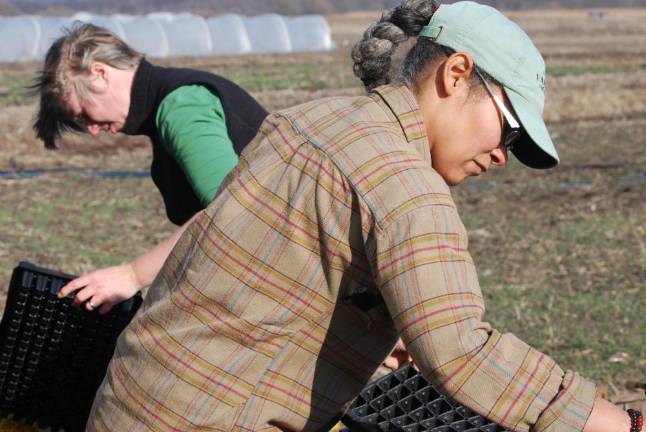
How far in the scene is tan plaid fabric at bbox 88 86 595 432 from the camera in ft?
5.81

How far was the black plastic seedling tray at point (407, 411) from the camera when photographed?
7.95 feet

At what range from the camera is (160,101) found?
3121mm

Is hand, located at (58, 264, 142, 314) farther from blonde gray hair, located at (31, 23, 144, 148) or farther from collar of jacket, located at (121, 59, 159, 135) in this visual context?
blonde gray hair, located at (31, 23, 144, 148)

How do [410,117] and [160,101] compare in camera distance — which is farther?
[160,101]

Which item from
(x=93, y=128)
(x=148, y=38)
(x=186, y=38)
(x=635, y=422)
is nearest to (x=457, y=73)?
(x=635, y=422)

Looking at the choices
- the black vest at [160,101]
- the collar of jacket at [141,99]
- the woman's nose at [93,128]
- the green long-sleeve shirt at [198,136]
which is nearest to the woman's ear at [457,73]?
the green long-sleeve shirt at [198,136]

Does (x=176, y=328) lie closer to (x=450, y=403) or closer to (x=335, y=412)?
(x=335, y=412)

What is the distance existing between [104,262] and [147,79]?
4331 millimetres

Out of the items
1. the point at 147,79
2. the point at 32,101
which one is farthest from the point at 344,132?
the point at 32,101

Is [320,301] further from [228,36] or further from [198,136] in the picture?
[228,36]

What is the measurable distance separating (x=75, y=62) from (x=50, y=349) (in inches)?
35.1

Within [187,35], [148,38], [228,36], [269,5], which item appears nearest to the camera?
[148,38]

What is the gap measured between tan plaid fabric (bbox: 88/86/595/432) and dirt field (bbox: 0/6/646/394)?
10.8 feet

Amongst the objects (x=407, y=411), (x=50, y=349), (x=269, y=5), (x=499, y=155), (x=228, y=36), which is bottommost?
(x=269, y=5)
